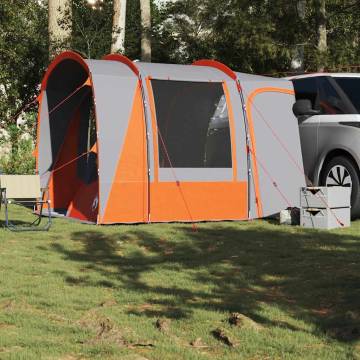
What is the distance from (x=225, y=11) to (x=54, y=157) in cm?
1601

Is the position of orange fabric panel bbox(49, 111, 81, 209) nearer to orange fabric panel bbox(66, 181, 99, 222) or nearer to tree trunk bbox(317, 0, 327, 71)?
orange fabric panel bbox(66, 181, 99, 222)

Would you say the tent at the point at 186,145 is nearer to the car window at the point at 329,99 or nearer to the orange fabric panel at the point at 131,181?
the orange fabric panel at the point at 131,181

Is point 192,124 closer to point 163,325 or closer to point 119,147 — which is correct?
point 119,147

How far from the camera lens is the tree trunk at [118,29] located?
21562 millimetres

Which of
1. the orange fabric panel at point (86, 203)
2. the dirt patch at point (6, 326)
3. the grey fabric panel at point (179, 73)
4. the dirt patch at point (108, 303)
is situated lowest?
the dirt patch at point (6, 326)

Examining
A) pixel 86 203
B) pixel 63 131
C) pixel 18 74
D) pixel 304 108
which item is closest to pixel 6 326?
pixel 86 203

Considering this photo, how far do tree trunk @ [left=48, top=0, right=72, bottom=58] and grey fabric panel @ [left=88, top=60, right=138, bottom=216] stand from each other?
962cm

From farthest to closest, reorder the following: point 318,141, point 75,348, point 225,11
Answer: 1. point 225,11
2. point 318,141
3. point 75,348

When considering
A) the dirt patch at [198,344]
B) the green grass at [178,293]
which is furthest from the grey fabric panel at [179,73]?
the dirt patch at [198,344]

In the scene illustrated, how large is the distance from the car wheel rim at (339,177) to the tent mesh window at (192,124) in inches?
57.0

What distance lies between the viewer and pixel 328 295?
18.9ft

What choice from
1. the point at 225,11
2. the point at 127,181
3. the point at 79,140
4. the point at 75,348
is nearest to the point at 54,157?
the point at 79,140

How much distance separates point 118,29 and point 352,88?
41.1ft

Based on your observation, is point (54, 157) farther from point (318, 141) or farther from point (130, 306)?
point (130, 306)
